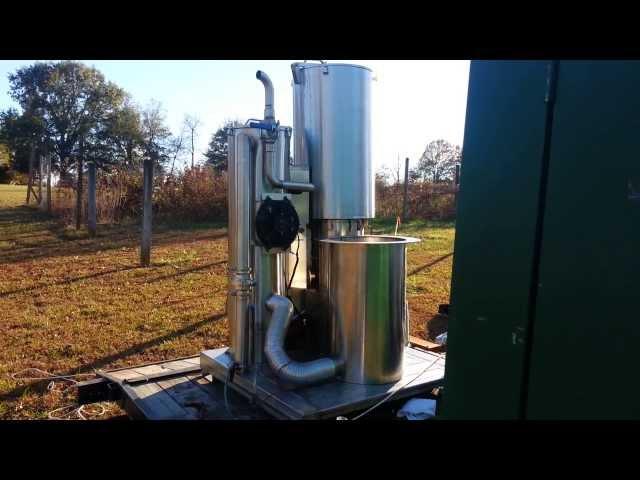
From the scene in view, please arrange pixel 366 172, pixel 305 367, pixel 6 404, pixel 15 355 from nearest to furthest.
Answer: pixel 305 367 < pixel 6 404 < pixel 366 172 < pixel 15 355

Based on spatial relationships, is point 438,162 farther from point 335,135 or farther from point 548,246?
point 548,246

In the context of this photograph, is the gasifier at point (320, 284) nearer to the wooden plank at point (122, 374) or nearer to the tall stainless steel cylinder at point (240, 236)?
the tall stainless steel cylinder at point (240, 236)

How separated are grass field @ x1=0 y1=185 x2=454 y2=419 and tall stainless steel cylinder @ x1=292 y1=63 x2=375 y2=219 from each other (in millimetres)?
2016

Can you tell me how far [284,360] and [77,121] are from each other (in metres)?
27.7

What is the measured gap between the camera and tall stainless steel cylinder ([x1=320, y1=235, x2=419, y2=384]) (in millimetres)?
2822

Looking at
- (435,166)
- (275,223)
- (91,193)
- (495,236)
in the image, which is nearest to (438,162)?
(435,166)

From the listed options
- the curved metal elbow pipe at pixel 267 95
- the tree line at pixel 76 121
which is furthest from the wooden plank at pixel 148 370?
the tree line at pixel 76 121

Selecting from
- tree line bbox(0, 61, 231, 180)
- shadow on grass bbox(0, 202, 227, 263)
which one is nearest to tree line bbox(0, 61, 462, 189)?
tree line bbox(0, 61, 231, 180)

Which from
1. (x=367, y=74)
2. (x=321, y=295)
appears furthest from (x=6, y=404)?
(x=367, y=74)

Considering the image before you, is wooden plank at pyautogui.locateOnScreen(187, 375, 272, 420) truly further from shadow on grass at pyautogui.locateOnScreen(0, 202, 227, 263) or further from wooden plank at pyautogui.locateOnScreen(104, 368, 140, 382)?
shadow on grass at pyautogui.locateOnScreen(0, 202, 227, 263)

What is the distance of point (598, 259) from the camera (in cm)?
153

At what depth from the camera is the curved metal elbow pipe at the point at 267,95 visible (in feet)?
9.86

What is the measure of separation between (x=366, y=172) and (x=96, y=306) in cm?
391

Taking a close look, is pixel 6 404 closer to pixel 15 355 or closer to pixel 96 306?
pixel 15 355
